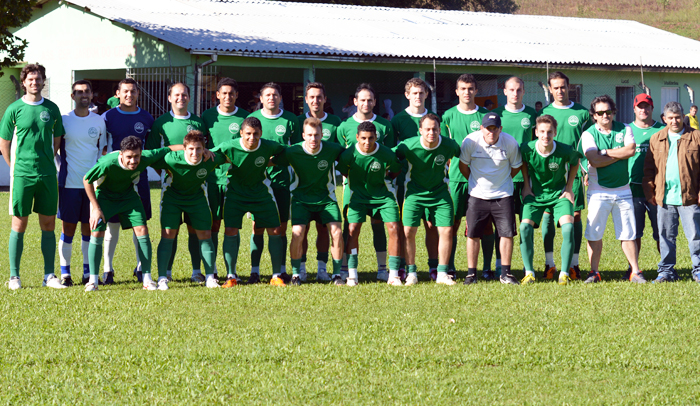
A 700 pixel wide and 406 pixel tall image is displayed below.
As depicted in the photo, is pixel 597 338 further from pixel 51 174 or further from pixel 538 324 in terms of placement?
pixel 51 174

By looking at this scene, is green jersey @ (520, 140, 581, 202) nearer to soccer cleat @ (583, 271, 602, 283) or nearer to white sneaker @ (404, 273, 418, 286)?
soccer cleat @ (583, 271, 602, 283)

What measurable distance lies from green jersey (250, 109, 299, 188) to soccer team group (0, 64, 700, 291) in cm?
1

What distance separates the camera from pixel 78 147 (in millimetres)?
7910

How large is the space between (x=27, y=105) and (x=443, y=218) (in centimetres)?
411

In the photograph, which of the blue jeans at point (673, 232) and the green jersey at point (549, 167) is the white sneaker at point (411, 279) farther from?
the blue jeans at point (673, 232)

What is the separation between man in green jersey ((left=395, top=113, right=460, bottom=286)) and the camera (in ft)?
25.8

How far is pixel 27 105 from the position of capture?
298 inches

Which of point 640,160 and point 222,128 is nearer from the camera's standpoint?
point 222,128

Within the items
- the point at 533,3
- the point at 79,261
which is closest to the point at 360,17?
the point at 79,261

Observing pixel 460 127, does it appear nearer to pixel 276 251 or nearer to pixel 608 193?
pixel 608 193

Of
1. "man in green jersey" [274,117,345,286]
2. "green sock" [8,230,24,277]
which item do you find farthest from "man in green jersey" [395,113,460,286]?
"green sock" [8,230,24,277]

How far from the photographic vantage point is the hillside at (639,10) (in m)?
58.0

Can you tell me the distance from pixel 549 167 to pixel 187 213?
3558mm

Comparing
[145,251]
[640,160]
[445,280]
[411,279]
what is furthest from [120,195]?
[640,160]
